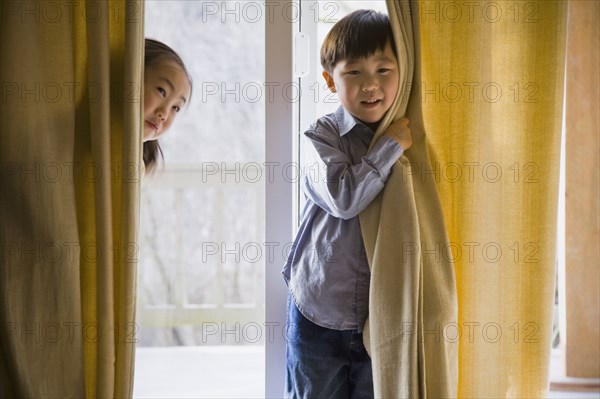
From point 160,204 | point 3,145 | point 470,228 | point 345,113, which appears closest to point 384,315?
point 470,228

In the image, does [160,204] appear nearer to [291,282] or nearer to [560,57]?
[291,282]

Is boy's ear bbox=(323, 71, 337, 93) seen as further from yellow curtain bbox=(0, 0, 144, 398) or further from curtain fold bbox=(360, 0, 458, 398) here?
yellow curtain bbox=(0, 0, 144, 398)

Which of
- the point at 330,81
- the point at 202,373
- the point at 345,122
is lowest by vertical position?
the point at 202,373

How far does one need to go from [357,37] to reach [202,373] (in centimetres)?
127

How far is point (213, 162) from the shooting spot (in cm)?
173

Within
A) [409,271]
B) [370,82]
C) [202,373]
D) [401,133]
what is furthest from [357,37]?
[202,373]

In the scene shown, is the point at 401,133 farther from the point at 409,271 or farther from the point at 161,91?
the point at 161,91

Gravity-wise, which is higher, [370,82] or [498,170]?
[370,82]

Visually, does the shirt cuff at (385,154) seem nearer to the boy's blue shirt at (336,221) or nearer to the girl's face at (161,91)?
the boy's blue shirt at (336,221)

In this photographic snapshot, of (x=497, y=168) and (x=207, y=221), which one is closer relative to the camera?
(x=497, y=168)

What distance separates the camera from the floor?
1682 millimetres

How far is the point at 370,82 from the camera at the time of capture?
126cm

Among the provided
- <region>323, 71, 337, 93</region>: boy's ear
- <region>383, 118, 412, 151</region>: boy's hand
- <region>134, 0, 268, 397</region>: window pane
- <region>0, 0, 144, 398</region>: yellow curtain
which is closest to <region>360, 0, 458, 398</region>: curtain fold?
<region>383, 118, 412, 151</region>: boy's hand

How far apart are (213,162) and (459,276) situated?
2.67ft
